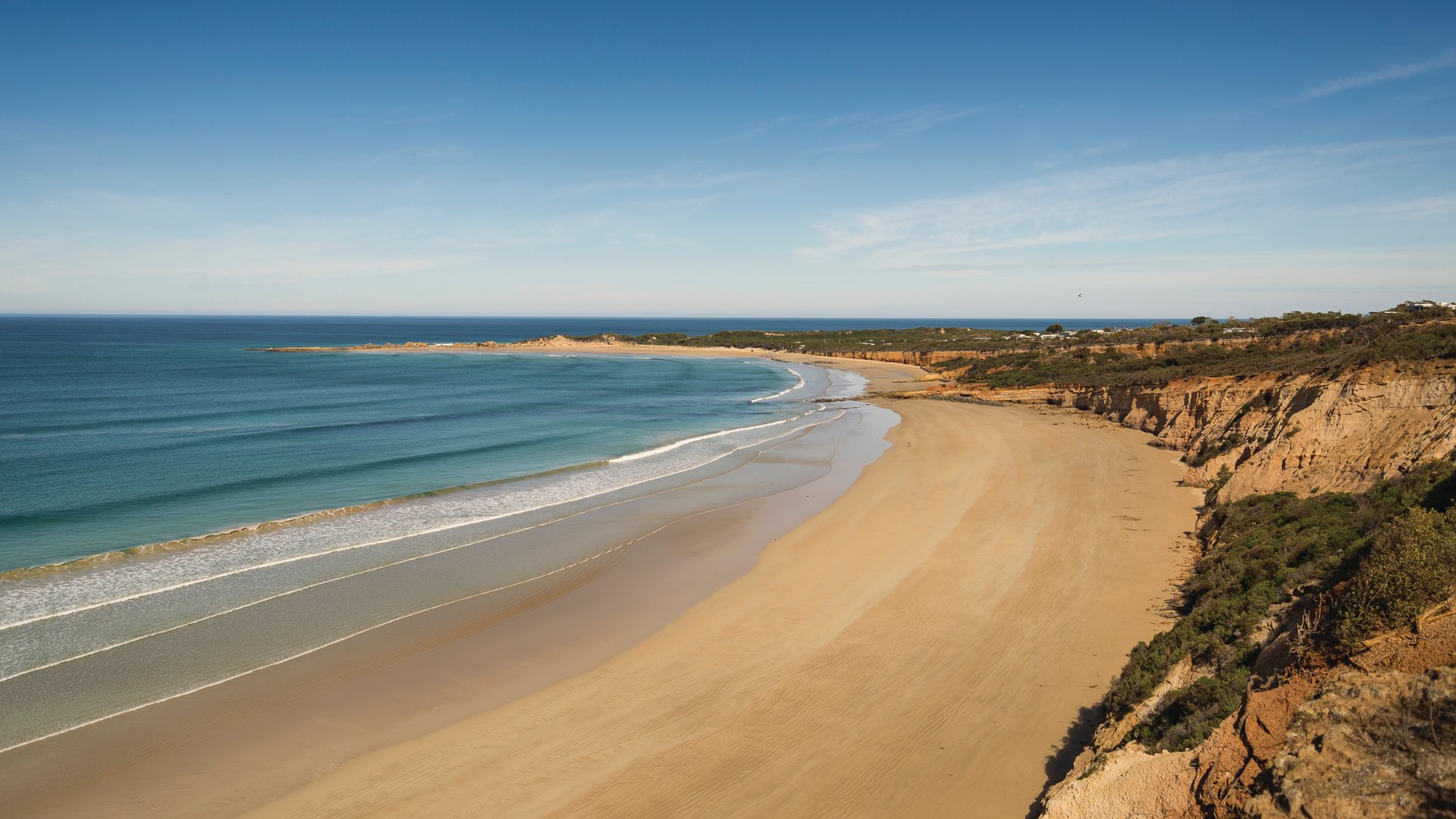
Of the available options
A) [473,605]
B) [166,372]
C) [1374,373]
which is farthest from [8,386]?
[1374,373]

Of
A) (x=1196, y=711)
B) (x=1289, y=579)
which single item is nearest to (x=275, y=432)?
(x=1196, y=711)

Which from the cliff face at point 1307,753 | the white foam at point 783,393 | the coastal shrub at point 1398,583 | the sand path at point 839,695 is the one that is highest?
the coastal shrub at point 1398,583

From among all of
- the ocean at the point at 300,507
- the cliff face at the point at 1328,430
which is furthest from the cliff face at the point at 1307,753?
the ocean at the point at 300,507

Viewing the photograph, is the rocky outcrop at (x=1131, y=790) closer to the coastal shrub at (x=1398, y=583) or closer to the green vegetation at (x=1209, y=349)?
the coastal shrub at (x=1398, y=583)

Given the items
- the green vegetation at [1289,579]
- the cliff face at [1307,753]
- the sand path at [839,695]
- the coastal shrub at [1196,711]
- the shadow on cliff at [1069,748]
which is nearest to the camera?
the cliff face at [1307,753]

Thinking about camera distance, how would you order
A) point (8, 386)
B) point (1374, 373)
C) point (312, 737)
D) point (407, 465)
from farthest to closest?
1. point (8, 386)
2. point (407, 465)
3. point (1374, 373)
4. point (312, 737)

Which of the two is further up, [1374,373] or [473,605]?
[1374,373]

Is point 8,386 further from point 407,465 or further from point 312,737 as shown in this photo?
point 312,737
